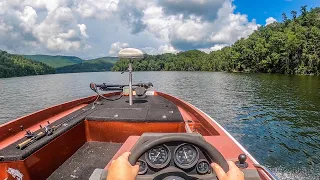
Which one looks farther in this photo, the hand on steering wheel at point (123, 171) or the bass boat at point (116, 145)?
the bass boat at point (116, 145)

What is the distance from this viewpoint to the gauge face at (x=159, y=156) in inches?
71.1

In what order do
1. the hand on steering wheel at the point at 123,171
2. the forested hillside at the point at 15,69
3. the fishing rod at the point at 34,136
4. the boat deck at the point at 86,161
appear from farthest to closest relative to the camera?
the forested hillside at the point at 15,69 < the boat deck at the point at 86,161 < the fishing rod at the point at 34,136 < the hand on steering wheel at the point at 123,171

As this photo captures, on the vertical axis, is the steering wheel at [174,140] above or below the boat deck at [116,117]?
above

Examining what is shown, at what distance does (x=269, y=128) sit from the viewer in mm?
11016

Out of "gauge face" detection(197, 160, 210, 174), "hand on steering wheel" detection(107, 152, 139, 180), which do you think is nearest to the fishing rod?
"hand on steering wheel" detection(107, 152, 139, 180)

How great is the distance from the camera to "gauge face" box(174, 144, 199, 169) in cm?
181

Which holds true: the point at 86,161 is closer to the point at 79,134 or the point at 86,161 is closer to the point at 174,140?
the point at 79,134

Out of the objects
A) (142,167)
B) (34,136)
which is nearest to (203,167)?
(142,167)

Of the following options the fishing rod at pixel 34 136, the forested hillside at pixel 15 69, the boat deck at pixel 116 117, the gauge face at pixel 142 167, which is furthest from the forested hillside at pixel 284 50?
the forested hillside at pixel 15 69

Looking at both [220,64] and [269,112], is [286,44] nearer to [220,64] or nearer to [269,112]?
[220,64]

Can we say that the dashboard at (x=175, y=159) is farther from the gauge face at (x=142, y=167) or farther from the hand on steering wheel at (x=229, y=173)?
the hand on steering wheel at (x=229, y=173)

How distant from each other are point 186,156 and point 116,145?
3629 mm

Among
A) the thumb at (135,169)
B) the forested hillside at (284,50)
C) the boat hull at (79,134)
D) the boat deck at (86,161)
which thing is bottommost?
the boat deck at (86,161)

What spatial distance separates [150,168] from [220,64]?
361ft
